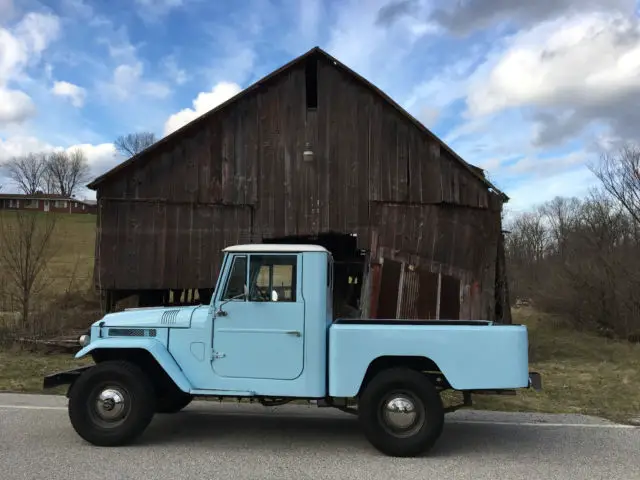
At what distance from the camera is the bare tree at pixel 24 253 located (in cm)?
1662

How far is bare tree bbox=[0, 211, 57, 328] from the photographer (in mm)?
16625

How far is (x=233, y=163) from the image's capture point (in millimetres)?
13469

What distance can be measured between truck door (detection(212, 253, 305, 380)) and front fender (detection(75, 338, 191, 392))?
383 millimetres

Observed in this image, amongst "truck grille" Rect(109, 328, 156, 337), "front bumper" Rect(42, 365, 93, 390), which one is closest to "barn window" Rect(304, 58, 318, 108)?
"truck grille" Rect(109, 328, 156, 337)

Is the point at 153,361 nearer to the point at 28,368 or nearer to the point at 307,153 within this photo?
the point at 28,368

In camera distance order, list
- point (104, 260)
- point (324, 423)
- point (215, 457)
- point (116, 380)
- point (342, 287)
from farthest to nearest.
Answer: point (342, 287)
point (104, 260)
point (324, 423)
point (116, 380)
point (215, 457)

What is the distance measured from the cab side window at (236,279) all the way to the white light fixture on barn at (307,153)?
23.6 ft

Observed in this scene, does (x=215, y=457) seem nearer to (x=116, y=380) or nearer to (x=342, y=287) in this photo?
(x=116, y=380)

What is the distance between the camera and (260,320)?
6.21 metres

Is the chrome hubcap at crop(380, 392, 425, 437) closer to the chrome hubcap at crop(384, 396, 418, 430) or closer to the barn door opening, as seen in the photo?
the chrome hubcap at crop(384, 396, 418, 430)

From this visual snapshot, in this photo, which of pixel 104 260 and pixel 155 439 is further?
pixel 104 260

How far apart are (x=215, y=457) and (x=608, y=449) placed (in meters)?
4.39

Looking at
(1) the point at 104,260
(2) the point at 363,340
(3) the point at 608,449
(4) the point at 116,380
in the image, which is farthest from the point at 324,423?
(1) the point at 104,260

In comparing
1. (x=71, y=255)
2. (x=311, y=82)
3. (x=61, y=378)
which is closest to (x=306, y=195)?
(x=311, y=82)
